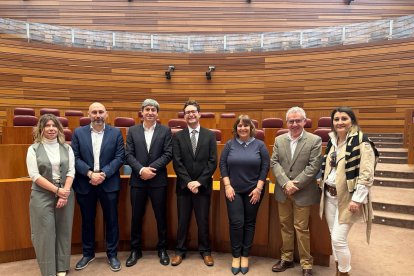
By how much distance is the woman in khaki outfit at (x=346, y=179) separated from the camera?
1.14 meters

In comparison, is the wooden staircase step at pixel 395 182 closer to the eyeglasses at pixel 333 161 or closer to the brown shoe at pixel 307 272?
the brown shoe at pixel 307 272

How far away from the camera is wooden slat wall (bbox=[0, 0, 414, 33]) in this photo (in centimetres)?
551

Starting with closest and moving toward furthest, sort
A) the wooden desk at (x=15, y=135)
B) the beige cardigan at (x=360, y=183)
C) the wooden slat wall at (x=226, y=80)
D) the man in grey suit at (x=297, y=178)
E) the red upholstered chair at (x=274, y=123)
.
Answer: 1. the beige cardigan at (x=360, y=183)
2. the man in grey suit at (x=297, y=178)
3. the wooden desk at (x=15, y=135)
4. the red upholstered chair at (x=274, y=123)
5. the wooden slat wall at (x=226, y=80)

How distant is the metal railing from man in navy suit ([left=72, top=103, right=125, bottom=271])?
4.08 metres

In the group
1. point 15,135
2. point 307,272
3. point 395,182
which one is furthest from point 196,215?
point 15,135

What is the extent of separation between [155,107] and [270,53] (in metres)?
4.05

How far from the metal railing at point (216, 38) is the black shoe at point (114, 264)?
4.42 meters

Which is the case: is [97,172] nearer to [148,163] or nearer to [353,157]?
[148,163]

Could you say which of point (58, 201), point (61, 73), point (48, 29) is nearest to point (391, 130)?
point (58, 201)

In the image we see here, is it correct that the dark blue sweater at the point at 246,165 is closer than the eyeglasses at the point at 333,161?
No

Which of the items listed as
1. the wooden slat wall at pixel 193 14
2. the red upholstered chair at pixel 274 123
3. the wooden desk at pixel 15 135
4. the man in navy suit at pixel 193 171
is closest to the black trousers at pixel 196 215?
the man in navy suit at pixel 193 171

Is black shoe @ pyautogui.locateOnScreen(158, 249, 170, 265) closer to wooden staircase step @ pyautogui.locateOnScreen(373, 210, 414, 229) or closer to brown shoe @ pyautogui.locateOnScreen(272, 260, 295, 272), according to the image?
brown shoe @ pyautogui.locateOnScreen(272, 260, 295, 272)

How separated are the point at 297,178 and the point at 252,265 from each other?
59 cm

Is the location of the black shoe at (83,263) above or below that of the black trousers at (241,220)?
below
